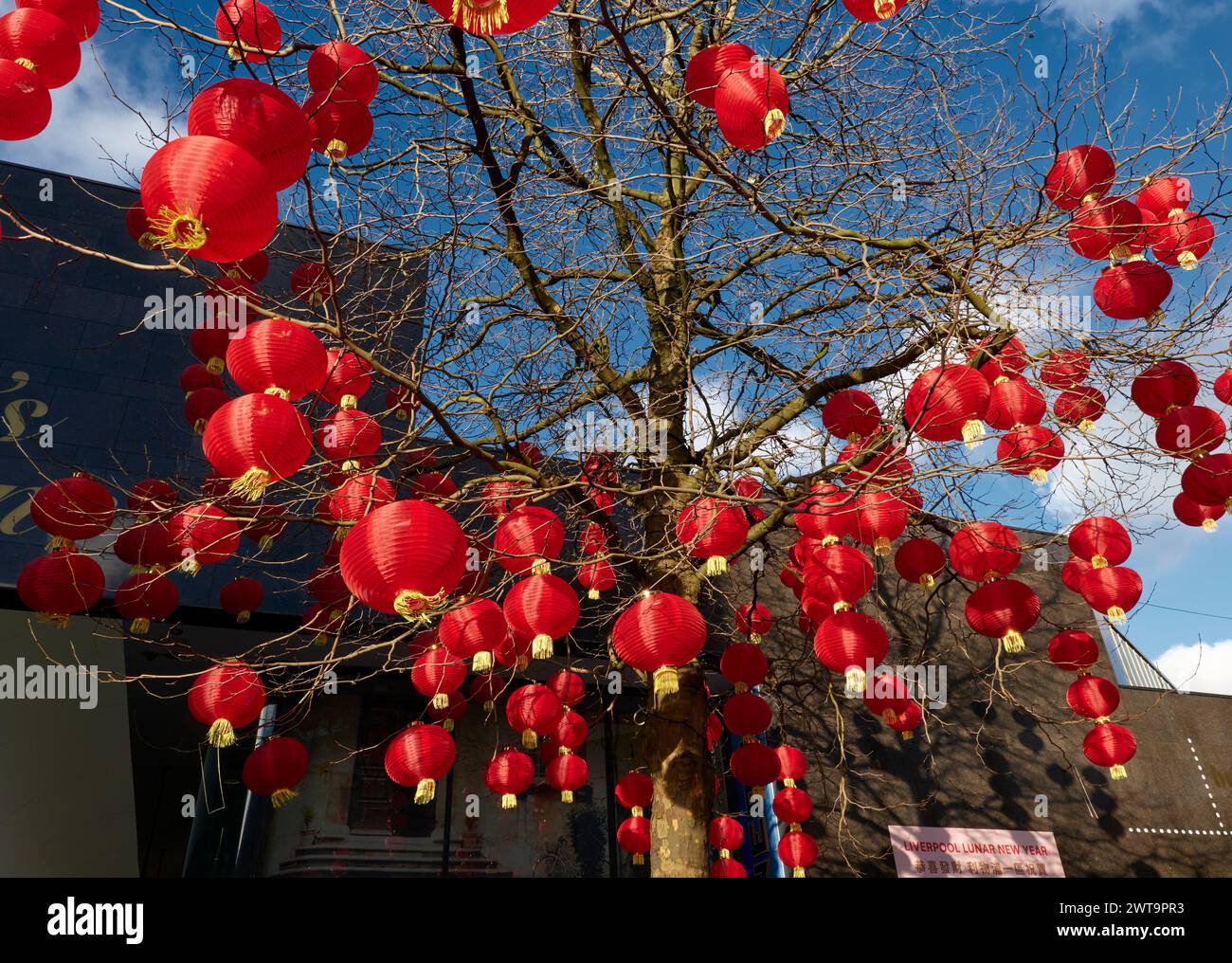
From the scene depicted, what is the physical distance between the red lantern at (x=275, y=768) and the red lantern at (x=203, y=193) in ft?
14.0

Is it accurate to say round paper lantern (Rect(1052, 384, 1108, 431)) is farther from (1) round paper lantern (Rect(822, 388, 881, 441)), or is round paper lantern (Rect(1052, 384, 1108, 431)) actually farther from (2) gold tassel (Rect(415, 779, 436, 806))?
(2) gold tassel (Rect(415, 779, 436, 806))

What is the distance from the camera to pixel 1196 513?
17.7ft

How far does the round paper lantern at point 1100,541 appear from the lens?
212 inches

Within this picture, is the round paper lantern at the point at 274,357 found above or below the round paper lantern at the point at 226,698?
above

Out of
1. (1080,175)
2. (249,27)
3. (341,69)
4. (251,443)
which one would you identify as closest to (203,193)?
(251,443)

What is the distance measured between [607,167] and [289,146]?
3885 mm

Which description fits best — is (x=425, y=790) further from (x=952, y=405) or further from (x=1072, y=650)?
(x=1072, y=650)

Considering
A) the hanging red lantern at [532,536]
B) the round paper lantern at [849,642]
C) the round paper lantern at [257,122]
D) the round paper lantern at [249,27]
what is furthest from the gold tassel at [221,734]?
the round paper lantern at [249,27]

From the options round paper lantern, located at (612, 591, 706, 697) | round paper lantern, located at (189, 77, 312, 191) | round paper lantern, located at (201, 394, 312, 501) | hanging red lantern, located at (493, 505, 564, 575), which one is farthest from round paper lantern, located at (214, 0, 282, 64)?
round paper lantern, located at (612, 591, 706, 697)

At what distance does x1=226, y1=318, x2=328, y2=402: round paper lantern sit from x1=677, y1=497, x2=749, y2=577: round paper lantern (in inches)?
86.6

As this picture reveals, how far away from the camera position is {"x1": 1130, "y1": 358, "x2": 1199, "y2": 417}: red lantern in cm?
491

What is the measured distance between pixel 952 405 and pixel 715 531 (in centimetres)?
142

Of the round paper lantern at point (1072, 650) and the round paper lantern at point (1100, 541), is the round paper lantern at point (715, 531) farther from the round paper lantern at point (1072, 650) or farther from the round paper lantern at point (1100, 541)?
the round paper lantern at point (1072, 650)

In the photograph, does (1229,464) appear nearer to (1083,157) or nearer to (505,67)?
(1083,157)
